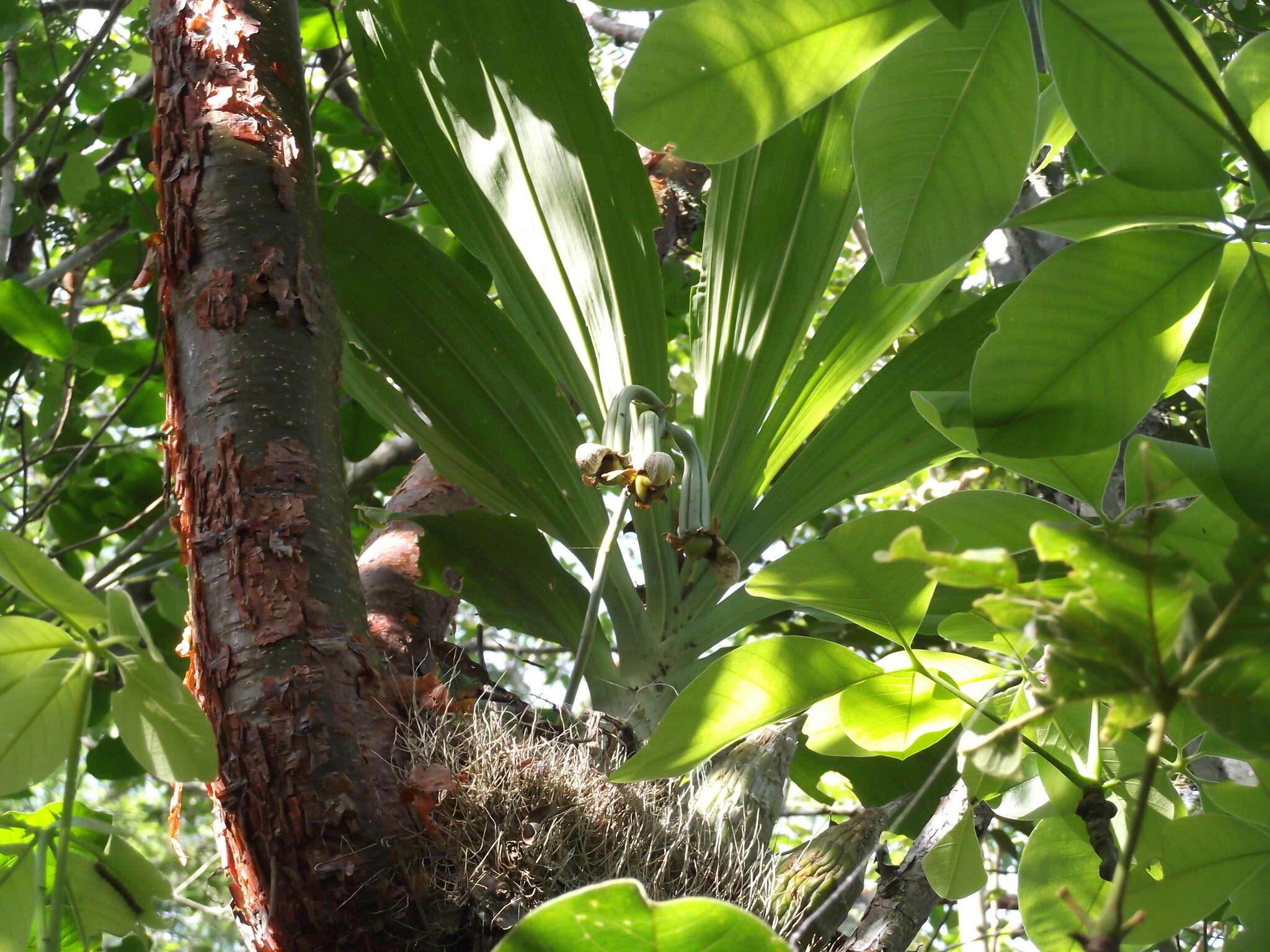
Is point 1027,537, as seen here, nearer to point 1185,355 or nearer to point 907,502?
point 1185,355

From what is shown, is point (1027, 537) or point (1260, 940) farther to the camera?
point (1027, 537)

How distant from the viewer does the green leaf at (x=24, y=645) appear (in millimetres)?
509

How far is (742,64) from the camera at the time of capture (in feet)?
1.63

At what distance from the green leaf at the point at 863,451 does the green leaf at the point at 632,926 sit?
78cm

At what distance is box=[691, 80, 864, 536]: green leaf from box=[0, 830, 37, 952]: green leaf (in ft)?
2.52

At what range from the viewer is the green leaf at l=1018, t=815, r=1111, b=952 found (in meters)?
0.61

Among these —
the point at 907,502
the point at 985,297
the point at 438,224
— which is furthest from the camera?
the point at 907,502

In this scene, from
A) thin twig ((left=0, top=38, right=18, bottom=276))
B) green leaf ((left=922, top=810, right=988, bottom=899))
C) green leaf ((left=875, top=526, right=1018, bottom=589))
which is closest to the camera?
green leaf ((left=875, top=526, right=1018, bottom=589))

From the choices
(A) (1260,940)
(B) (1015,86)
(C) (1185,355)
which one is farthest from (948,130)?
(A) (1260,940)

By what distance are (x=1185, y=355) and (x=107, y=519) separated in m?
1.60

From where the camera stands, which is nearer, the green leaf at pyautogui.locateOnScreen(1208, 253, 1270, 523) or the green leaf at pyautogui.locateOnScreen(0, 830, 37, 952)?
the green leaf at pyautogui.locateOnScreen(1208, 253, 1270, 523)

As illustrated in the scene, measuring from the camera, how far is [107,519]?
163cm

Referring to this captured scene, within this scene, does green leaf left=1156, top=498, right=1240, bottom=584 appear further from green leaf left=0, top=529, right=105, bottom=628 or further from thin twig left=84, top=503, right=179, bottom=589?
thin twig left=84, top=503, right=179, bottom=589

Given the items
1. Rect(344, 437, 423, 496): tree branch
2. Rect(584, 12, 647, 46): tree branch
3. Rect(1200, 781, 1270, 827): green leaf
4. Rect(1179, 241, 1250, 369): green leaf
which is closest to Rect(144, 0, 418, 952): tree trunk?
Rect(1200, 781, 1270, 827): green leaf
